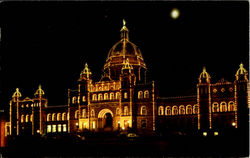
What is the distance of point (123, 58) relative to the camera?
72.9 m

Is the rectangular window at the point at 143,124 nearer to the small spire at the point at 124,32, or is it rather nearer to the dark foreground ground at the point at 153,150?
the small spire at the point at 124,32

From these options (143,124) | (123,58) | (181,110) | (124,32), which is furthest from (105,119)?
(124,32)

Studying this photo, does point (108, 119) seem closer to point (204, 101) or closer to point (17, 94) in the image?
point (204, 101)

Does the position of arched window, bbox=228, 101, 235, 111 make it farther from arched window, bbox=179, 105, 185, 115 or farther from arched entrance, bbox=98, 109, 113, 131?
arched entrance, bbox=98, 109, 113, 131

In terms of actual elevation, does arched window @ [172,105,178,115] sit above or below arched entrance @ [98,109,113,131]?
above

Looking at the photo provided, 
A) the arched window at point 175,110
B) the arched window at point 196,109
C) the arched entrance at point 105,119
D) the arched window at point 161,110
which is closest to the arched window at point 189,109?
the arched window at point 196,109

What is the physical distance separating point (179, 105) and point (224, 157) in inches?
1311

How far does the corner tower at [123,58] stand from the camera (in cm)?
7338

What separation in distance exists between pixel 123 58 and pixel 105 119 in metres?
14.4

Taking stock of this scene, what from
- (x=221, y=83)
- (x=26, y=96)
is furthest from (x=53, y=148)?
(x=26, y=96)

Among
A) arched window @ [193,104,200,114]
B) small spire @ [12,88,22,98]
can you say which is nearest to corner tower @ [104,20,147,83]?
arched window @ [193,104,200,114]

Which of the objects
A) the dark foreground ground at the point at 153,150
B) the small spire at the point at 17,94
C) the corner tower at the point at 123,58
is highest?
the corner tower at the point at 123,58

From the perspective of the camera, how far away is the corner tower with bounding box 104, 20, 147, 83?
7338 cm

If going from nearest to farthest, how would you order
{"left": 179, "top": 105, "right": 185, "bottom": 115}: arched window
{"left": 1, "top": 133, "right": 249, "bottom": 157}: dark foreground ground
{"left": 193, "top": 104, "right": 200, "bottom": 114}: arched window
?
{"left": 1, "top": 133, "right": 249, "bottom": 157}: dark foreground ground, {"left": 193, "top": 104, "right": 200, "bottom": 114}: arched window, {"left": 179, "top": 105, "right": 185, "bottom": 115}: arched window
